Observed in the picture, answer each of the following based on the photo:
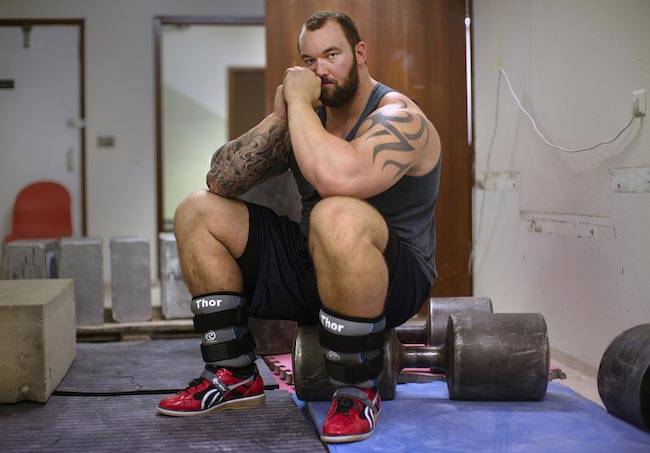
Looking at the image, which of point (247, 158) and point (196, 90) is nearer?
point (247, 158)

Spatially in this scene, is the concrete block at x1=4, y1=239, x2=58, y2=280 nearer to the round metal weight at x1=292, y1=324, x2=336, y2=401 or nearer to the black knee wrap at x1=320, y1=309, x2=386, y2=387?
the round metal weight at x1=292, y1=324, x2=336, y2=401

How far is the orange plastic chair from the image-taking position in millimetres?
5781

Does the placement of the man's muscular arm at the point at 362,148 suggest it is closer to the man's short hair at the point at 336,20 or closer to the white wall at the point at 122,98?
the man's short hair at the point at 336,20

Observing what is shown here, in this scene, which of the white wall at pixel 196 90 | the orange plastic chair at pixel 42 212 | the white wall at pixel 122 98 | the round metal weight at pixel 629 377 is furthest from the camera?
the white wall at pixel 196 90

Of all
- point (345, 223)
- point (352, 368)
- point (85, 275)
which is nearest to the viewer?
point (345, 223)

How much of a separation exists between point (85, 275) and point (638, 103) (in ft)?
8.45

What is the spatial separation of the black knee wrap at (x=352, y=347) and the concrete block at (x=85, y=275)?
1973 mm

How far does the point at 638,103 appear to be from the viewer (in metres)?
2.48

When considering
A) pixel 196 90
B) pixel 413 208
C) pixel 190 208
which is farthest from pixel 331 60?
pixel 196 90

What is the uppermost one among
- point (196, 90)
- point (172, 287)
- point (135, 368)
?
point (196, 90)

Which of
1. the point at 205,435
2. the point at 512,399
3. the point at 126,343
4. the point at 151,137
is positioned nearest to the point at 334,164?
the point at 205,435

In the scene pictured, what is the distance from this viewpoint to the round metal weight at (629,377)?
1945 millimetres

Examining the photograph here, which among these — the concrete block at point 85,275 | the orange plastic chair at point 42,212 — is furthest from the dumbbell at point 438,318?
the orange plastic chair at point 42,212

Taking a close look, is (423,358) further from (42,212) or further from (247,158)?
(42,212)
